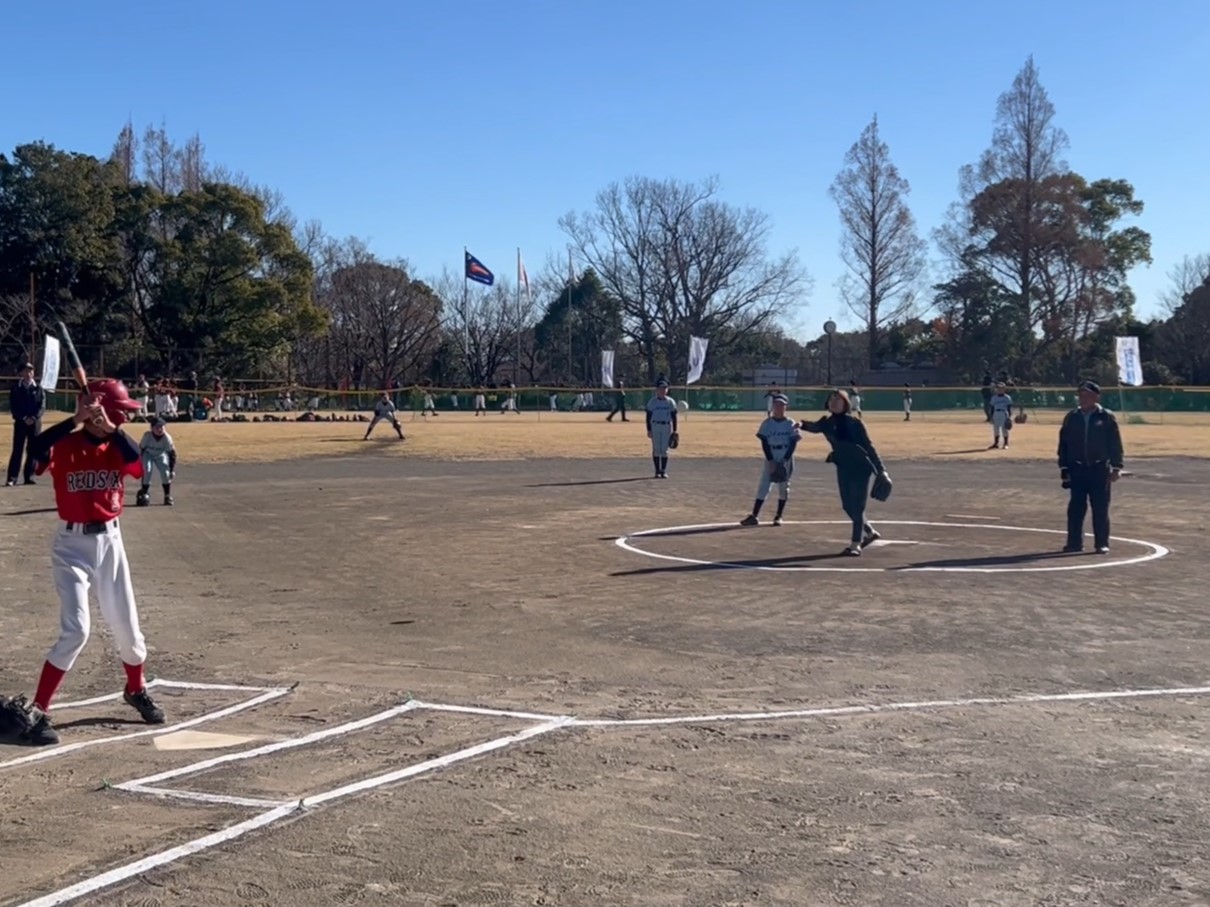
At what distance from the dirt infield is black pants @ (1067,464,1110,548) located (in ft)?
1.80

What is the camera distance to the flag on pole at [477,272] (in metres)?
72.1

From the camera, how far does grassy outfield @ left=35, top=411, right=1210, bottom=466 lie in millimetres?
35781

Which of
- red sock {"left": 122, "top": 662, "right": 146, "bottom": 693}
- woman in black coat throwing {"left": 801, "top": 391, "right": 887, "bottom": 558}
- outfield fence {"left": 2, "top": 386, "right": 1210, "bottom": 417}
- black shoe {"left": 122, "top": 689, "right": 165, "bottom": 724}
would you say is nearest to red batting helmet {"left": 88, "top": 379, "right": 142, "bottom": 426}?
red sock {"left": 122, "top": 662, "right": 146, "bottom": 693}

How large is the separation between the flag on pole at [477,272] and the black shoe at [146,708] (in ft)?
216

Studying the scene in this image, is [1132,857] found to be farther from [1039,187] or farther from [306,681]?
[1039,187]

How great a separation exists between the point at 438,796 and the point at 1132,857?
120 inches

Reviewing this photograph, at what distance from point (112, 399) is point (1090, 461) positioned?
1178 cm

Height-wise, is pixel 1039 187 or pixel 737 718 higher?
pixel 1039 187

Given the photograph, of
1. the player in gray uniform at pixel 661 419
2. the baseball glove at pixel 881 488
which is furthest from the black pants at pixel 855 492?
the player in gray uniform at pixel 661 419

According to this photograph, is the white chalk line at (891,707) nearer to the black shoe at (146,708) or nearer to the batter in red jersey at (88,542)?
the black shoe at (146,708)

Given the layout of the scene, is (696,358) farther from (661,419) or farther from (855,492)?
(855,492)

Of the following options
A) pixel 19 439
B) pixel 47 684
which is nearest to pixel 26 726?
pixel 47 684

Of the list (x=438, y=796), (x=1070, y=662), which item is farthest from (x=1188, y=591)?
(x=438, y=796)

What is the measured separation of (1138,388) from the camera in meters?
57.7
